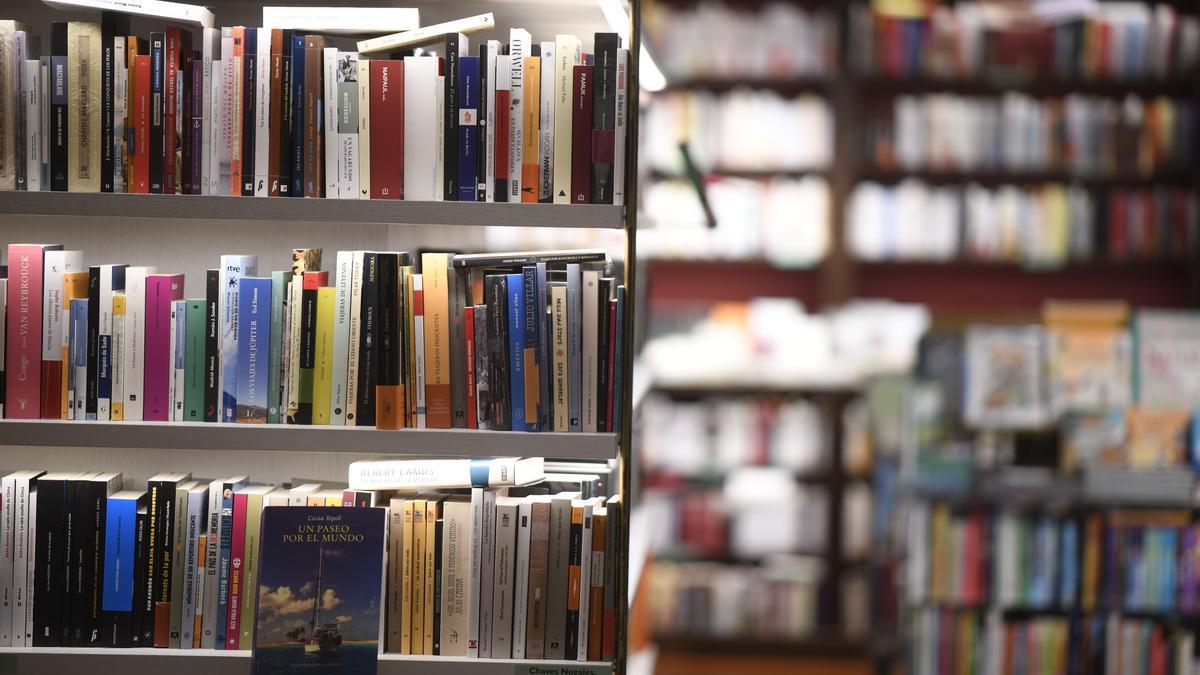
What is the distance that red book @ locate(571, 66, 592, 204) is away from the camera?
1799 millimetres

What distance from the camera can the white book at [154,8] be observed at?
183 cm

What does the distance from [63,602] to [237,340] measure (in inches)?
20.3

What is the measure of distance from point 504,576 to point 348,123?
79cm

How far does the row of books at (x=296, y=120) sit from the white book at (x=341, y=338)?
0.12 m

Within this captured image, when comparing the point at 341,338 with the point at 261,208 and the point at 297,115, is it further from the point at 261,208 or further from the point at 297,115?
the point at 297,115

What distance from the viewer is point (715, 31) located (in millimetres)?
4531

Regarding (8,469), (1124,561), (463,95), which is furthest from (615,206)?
(1124,561)

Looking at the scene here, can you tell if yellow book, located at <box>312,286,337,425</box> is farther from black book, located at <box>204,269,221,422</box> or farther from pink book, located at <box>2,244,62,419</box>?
pink book, located at <box>2,244,62,419</box>

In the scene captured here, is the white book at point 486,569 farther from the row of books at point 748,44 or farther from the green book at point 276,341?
the row of books at point 748,44

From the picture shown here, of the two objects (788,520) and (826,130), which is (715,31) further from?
(788,520)

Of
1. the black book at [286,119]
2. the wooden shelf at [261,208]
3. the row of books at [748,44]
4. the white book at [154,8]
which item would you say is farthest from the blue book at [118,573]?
the row of books at [748,44]

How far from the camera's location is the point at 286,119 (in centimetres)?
182

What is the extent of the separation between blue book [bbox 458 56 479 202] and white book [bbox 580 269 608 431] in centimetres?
24

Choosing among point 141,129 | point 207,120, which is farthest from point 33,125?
point 207,120
